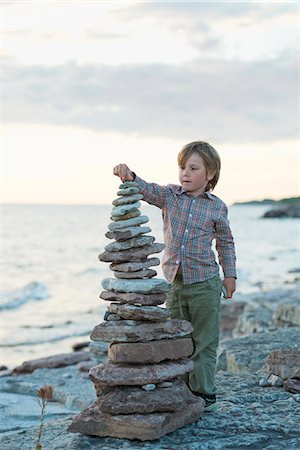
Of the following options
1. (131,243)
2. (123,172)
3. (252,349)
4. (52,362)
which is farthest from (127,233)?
(52,362)

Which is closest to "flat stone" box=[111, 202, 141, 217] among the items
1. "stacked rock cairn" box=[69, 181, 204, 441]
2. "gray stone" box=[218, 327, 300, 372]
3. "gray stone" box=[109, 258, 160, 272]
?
"stacked rock cairn" box=[69, 181, 204, 441]

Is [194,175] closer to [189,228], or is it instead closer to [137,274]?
[189,228]

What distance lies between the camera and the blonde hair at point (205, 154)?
6633 mm

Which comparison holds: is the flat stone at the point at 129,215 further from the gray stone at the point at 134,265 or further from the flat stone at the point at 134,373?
the flat stone at the point at 134,373

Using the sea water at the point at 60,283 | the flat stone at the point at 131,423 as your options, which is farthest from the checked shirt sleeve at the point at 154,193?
the sea water at the point at 60,283

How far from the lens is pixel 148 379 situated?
6.13 m

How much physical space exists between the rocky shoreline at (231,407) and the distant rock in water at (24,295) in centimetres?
1520

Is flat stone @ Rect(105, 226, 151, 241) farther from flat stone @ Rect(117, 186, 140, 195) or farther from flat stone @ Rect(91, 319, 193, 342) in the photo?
flat stone @ Rect(91, 319, 193, 342)

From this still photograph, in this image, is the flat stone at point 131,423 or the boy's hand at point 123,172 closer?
the flat stone at point 131,423

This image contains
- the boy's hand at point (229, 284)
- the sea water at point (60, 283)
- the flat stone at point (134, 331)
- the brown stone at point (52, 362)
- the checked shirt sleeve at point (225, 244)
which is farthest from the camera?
the sea water at point (60, 283)

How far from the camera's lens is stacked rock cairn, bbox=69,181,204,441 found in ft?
20.0

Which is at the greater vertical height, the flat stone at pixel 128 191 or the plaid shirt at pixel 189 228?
the flat stone at pixel 128 191

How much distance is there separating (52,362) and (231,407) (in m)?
8.99

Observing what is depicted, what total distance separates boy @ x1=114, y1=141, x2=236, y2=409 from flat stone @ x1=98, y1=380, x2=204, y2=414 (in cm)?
57
